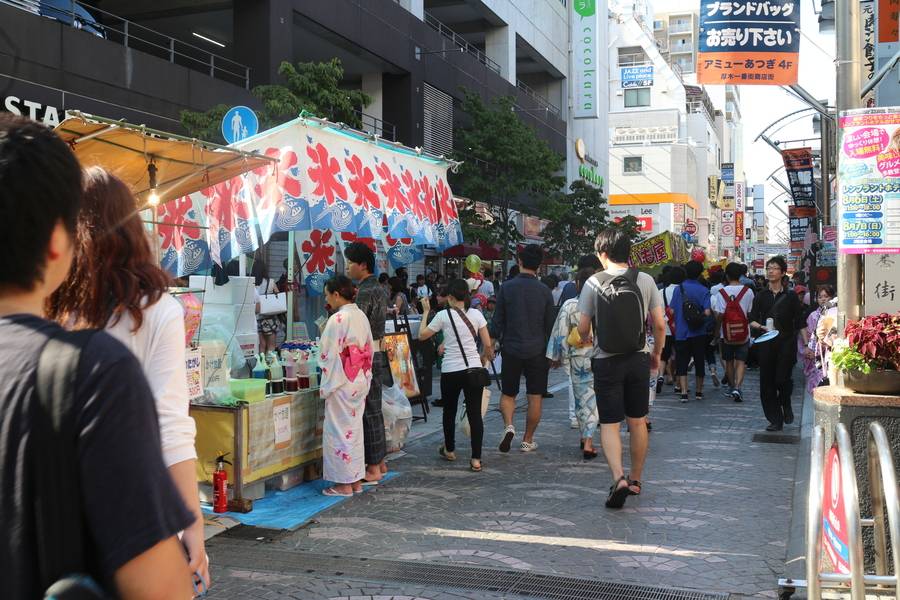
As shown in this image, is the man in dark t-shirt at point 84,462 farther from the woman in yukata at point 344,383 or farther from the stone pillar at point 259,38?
the stone pillar at point 259,38

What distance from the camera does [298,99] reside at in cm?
1181

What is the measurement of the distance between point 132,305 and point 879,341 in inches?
144

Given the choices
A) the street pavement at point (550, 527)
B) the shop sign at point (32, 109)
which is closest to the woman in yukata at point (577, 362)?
the street pavement at point (550, 527)

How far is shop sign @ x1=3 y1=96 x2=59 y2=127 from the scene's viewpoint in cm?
1107

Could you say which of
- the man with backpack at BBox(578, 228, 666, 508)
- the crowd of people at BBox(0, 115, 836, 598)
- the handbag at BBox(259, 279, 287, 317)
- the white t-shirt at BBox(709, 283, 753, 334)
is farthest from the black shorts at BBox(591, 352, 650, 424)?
the handbag at BBox(259, 279, 287, 317)

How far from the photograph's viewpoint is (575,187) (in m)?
29.0

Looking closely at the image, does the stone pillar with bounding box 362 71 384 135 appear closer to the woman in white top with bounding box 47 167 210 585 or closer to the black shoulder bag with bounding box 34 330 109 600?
the woman in white top with bounding box 47 167 210 585

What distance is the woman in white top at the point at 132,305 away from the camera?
2.37m

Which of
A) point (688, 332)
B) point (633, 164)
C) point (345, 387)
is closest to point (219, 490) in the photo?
point (345, 387)

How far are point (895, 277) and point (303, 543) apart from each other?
4813mm

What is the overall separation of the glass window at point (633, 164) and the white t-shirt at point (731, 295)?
2534 inches

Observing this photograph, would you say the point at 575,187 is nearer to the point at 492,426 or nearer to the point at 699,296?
the point at 699,296

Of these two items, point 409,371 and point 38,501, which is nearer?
point 38,501

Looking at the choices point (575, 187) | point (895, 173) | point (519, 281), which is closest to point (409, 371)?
point (519, 281)
